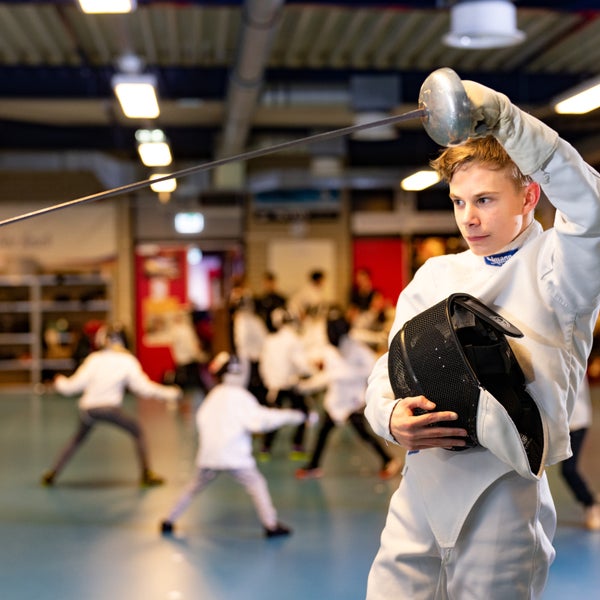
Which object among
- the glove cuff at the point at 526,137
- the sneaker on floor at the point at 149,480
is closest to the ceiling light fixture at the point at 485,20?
the sneaker on floor at the point at 149,480

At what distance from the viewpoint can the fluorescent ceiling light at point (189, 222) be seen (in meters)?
17.1

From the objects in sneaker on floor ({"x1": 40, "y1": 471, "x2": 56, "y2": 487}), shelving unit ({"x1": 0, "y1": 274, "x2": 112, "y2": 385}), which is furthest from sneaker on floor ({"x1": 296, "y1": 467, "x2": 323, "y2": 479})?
shelving unit ({"x1": 0, "y1": 274, "x2": 112, "y2": 385})

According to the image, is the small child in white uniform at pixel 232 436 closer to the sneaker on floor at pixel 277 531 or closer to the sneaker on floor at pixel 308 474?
the sneaker on floor at pixel 277 531

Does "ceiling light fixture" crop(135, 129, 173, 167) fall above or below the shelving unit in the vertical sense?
above

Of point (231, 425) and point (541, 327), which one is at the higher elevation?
point (541, 327)

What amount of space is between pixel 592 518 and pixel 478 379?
13.8ft

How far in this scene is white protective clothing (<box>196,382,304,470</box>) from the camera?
18.2 ft

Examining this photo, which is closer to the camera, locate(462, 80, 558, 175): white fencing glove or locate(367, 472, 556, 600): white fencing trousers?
locate(462, 80, 558, 175): white fencing glove

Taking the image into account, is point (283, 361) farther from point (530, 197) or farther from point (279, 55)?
point (530, 197)

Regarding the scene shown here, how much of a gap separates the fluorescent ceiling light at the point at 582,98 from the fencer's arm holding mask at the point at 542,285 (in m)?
5.07

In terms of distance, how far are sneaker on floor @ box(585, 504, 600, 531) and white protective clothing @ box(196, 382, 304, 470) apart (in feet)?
6.12

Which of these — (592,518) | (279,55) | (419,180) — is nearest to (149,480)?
(592,518)

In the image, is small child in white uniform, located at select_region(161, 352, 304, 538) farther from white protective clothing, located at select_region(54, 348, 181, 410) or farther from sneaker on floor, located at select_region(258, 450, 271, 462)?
sneaker on floor, located at select_region(258, 450, 271, 462)

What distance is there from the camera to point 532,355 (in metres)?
1.89
